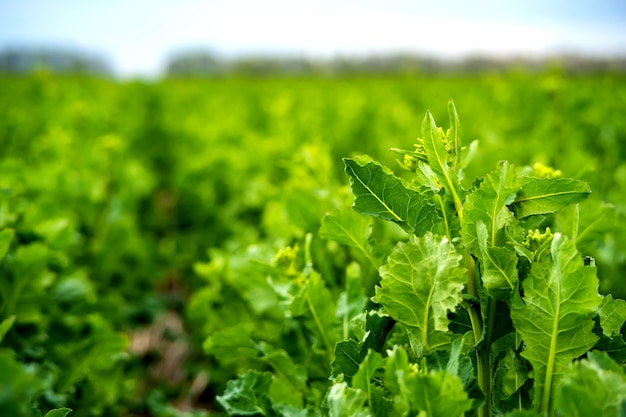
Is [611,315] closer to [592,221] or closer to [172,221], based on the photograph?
[592,221]

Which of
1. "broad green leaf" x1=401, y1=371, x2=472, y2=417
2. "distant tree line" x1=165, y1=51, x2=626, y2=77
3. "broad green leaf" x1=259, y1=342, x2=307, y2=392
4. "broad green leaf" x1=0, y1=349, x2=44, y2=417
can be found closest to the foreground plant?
"broad green leaf" x1=401, y1=371, x2=472, y2=417

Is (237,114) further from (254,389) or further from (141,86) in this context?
(254,389)

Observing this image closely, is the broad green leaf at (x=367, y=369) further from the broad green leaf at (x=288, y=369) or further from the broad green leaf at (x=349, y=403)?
the broad green leaf at (x=288, y=369)

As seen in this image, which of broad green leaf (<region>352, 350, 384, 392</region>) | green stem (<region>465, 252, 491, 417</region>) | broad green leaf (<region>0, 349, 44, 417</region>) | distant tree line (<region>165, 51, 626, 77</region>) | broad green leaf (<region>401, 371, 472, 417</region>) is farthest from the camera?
distant tree line (<region>165, 51, 626, 77</region>)

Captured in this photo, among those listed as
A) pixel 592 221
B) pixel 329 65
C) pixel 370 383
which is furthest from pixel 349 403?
pixel 329 65

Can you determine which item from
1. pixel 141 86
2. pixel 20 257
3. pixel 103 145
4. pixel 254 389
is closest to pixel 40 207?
pixel 20 257

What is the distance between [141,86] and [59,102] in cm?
513

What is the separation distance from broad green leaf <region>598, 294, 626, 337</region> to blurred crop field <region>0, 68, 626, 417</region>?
50 cm

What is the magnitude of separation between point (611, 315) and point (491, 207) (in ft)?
1.16

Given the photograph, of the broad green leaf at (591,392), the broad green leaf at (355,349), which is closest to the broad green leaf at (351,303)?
the broad green leaf at (355,349)

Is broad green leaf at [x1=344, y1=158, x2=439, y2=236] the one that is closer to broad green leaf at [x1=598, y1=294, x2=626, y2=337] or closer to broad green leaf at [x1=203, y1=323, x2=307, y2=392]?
broad green leaf at [x1=598, y1=294, x2=626, y2=337]

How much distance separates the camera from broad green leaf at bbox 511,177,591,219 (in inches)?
48.3

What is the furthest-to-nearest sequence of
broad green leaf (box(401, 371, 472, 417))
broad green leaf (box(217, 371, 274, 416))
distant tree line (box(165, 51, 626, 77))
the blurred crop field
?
distant tree line (box(165, 51, 626, 77))
the blurred crop field
broad green leaf (box(217, 371, 274, 416))
broad green leaf (box(401, 371, 472, 417))

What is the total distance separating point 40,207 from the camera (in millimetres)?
2623
